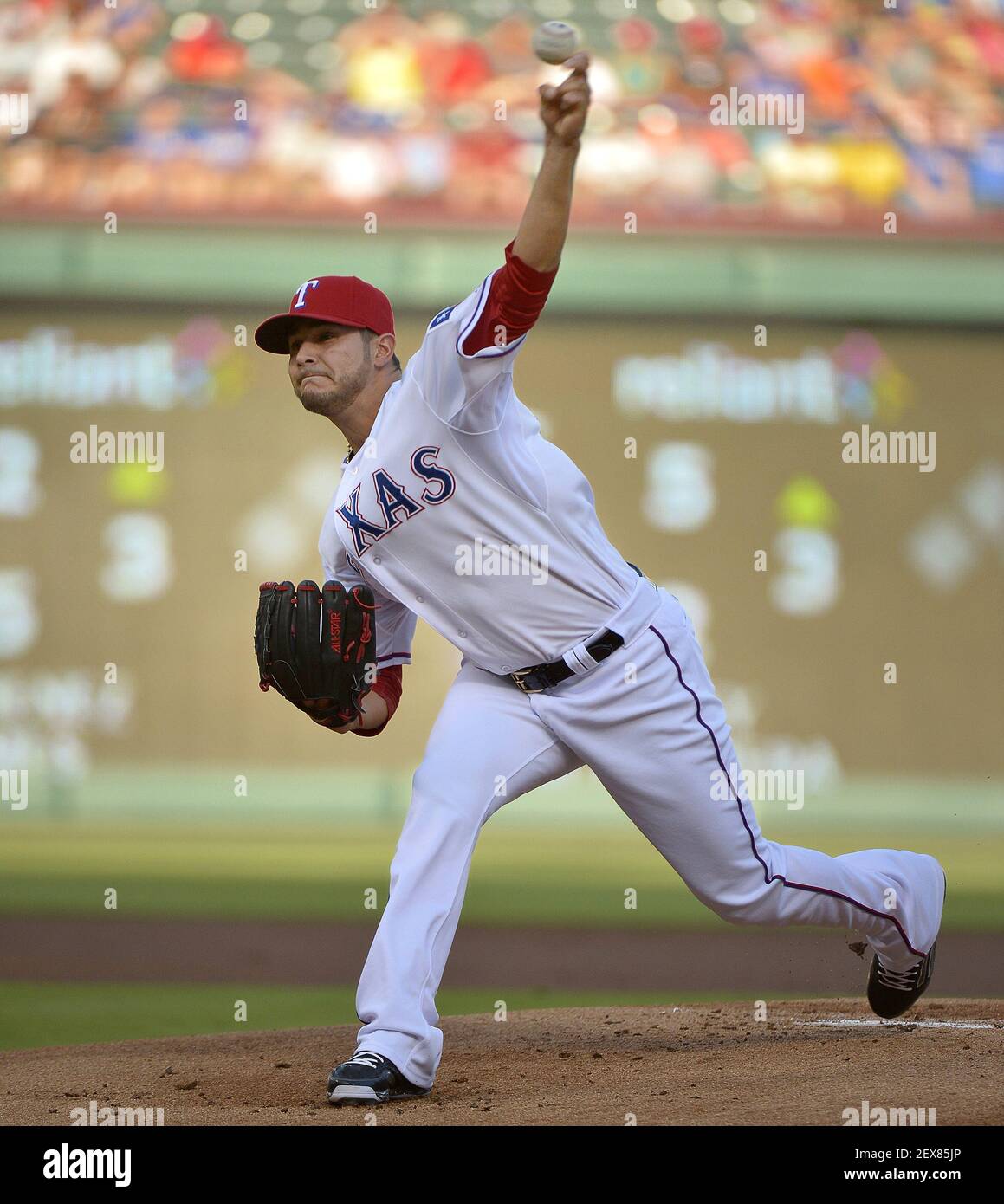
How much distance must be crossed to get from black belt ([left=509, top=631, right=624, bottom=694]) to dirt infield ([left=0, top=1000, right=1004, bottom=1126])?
622 millimetres

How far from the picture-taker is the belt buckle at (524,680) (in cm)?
234

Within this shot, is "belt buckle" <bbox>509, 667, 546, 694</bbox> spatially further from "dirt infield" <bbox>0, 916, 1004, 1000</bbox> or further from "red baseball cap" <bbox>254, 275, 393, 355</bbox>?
"dirt infield" <bbox>0, 916, 1004, 1000</bbox>

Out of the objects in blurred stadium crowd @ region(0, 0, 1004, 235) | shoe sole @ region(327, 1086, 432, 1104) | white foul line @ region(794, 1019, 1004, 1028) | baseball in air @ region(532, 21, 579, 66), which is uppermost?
blurred stadium crowd @ region(0, 0, 1004, 235)

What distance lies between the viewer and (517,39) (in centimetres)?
676

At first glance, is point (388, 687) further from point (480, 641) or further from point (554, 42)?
point (554, 42)

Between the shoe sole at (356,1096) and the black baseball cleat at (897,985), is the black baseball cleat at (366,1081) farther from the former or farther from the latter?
the black baseball cleat at (897,985)

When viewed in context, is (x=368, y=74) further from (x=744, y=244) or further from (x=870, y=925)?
(x=870, y=925)

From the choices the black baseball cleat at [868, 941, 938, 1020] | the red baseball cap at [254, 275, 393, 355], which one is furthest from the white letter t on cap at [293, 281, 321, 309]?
the black baseball cleat at [868, 941, 938, 1020]

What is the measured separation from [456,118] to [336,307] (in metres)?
4.68

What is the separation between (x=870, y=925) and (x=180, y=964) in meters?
3.01

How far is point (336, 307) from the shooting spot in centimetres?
236

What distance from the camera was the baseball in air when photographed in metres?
1.94

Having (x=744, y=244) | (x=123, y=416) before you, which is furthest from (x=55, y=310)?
(x=744, y=244)

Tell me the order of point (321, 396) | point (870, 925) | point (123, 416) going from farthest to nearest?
point (123, 416) < point (870, 925) < point (321, 396)
